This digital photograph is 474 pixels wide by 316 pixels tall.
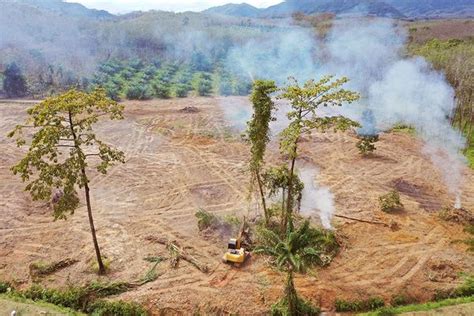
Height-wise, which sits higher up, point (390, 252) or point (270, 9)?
point (270, 9)

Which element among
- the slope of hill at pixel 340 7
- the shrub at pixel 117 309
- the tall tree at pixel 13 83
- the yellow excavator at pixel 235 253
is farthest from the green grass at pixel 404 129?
the slope of hill at pixel 340 7

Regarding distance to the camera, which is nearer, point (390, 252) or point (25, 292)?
point (25, 292)

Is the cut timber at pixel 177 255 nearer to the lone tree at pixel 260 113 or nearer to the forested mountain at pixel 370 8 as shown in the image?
the lone tree at pixel 260 113

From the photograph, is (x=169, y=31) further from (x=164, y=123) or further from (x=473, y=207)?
(x=473, y=207)

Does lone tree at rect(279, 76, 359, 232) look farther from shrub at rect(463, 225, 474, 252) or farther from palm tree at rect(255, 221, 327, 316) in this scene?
shrub at rect(463, 225, 474, 252)

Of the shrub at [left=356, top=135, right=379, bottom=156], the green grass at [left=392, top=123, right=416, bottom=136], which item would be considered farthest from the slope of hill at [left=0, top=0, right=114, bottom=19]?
the shrub at [left=356, top=135, right=379, bottom=156]

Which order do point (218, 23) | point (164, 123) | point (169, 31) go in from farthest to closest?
point (218, 23), point (169, 31), point (164, 123)

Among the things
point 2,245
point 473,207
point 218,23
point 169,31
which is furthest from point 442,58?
point 218,23

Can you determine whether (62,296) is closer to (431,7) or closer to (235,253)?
(235,253)

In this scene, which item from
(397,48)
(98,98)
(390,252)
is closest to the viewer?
(98,98)
